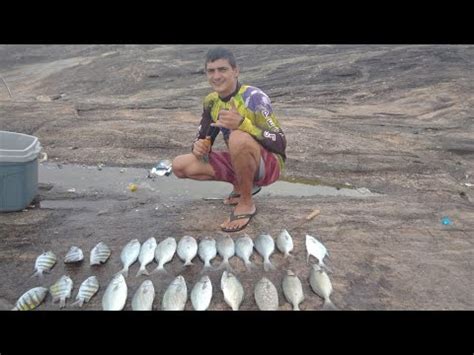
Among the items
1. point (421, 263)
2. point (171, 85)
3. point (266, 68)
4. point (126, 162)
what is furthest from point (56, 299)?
point (266, 68)

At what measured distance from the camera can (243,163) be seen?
418cm

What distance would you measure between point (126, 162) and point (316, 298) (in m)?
4.39

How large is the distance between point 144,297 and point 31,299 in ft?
2.94

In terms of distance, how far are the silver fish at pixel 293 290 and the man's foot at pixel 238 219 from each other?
38.7 inches

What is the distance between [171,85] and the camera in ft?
44.0

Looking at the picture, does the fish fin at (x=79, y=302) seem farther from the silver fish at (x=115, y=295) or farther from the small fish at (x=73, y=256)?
the small fish at (x=73, y=256)

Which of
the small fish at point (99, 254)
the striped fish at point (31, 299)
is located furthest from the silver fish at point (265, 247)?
the striped fish at point (31, 299)

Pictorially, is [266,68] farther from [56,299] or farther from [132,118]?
→ [56,299]

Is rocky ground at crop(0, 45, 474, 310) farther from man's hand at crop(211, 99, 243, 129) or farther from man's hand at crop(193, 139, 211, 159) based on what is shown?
man's hand at crop(211, 99, 243, 129)

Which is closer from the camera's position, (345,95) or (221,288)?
(221,288)

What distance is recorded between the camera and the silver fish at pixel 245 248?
388 cm

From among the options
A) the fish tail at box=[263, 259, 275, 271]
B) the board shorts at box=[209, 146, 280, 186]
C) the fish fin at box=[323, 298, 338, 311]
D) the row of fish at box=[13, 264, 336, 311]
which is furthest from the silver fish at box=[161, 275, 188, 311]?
the board shorts at box=[209, 146, 280, 186]

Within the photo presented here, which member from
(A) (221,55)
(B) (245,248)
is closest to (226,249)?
(B) (245,248)

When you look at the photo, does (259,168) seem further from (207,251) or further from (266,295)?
(266,295)
